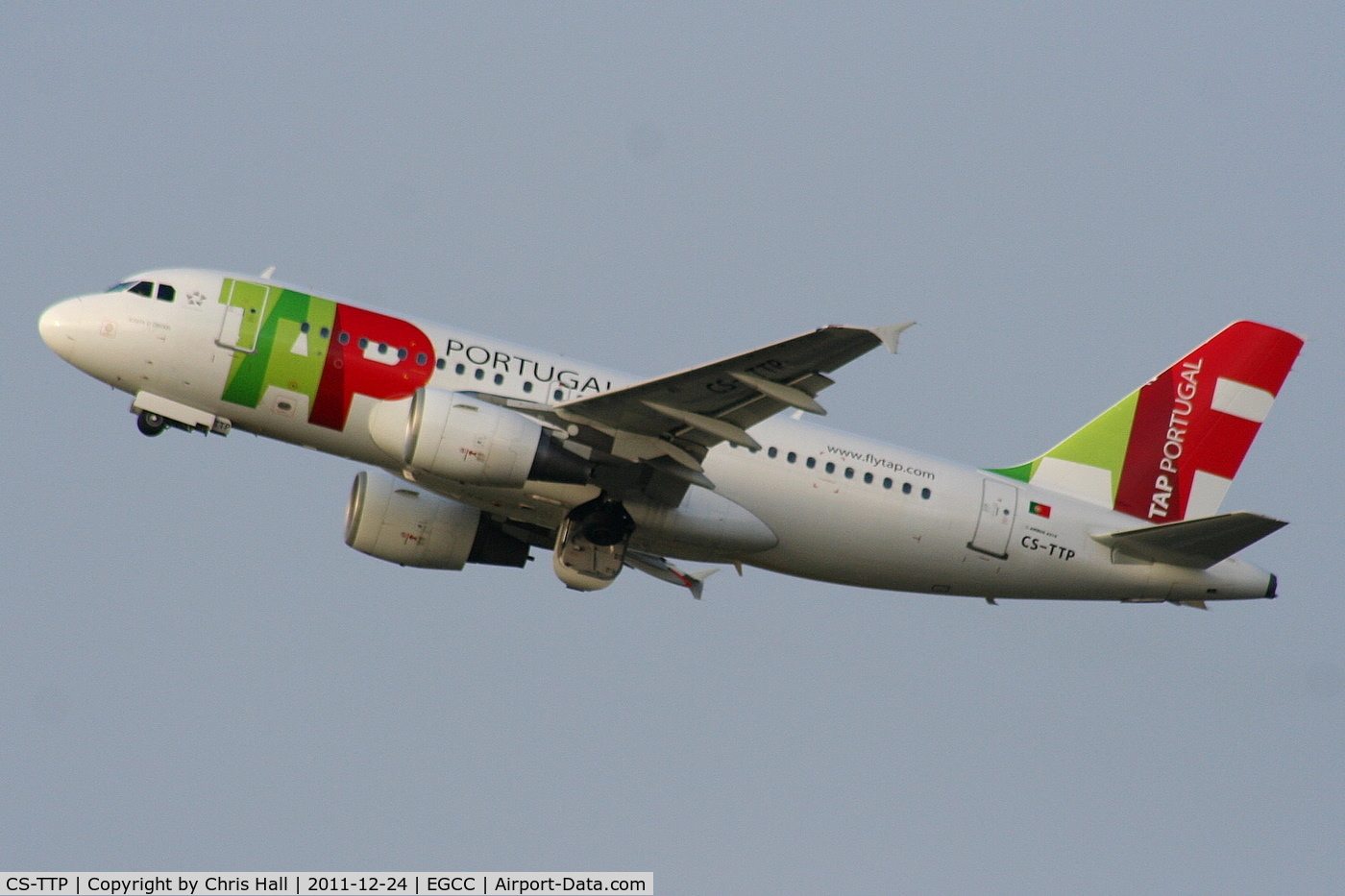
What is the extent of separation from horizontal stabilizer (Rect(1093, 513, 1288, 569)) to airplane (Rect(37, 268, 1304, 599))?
49 millimetres

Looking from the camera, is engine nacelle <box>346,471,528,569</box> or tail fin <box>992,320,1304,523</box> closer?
engine nacelle <box>346,471,528,569</box>

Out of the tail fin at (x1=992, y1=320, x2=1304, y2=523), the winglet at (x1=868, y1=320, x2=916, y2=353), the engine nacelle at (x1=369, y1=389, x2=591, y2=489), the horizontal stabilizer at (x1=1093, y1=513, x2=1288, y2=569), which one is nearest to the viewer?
the winglet at (x1=868, y1=320, x2=916, y2=353)

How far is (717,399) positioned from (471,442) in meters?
4.54

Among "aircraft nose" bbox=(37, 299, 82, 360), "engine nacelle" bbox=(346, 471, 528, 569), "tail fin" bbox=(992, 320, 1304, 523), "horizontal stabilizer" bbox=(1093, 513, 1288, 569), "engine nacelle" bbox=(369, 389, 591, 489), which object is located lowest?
"engine nacelle" bbox=(346, 471, 528, 569)

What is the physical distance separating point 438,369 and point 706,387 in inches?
222

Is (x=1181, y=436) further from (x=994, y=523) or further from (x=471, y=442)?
(x=471, y=442)

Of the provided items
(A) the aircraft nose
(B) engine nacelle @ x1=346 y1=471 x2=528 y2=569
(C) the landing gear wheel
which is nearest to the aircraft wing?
(B) engine nacelle @ x1=346 y1=471 x2=528 y2=569

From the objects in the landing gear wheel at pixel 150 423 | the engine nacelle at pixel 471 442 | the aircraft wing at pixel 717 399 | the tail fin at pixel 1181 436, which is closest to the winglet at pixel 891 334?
the aircraft wing at pixel 717 399

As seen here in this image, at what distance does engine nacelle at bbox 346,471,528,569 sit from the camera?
1342 inches

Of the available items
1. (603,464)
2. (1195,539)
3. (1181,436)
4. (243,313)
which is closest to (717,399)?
(603,464)

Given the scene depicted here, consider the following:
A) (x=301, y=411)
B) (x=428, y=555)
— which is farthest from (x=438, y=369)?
(x=428, y=555)

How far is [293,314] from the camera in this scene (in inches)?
1203

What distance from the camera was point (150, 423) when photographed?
30766 mm

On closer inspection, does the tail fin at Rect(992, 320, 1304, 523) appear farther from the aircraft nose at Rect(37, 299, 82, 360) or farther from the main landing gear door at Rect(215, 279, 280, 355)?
the aircraft nose at Rect(37, 299, 82, 360)
